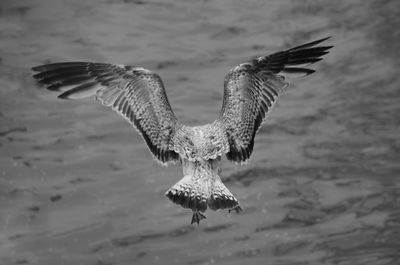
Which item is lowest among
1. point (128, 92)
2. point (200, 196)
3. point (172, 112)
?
point (200, 196)

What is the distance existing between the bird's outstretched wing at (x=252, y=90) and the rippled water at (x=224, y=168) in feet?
27.5

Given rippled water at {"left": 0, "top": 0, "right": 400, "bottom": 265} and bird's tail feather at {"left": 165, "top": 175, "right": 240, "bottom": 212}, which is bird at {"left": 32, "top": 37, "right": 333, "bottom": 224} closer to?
bird's tail feather at {"left": 165, "top": 175, "right": 240, "bottom": 212}

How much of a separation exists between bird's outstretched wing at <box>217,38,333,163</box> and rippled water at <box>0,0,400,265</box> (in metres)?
8.37

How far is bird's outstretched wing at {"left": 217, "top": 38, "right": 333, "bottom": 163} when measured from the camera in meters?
7.29

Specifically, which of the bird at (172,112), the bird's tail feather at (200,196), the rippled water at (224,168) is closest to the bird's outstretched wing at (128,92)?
the bird at (172,112)

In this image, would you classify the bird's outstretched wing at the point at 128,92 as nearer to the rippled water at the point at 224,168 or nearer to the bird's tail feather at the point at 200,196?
the bird's tail feather at the point at 200,196

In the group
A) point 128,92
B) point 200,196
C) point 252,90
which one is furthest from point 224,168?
point 200,196

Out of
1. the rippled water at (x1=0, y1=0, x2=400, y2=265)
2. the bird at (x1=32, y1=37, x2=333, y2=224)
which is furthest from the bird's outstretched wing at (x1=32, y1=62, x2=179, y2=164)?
the rippled water at (x1=0, y1=0, x2=400, y2=265)

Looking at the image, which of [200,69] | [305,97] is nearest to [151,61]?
[200,69]

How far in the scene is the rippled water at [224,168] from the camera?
16094mm

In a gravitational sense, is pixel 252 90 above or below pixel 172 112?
above

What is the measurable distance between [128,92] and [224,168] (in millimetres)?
8869

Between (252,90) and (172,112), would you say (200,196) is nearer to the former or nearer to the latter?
(172,112)

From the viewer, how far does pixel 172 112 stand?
24.0 feet
